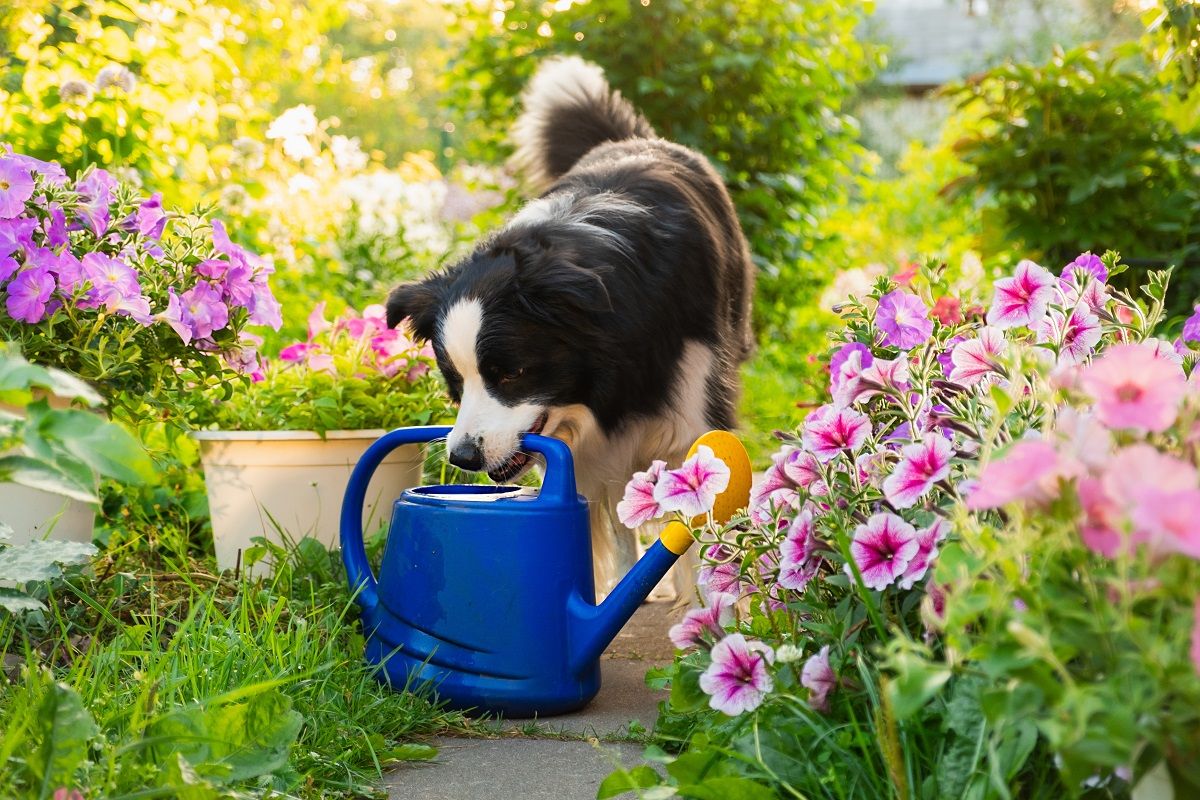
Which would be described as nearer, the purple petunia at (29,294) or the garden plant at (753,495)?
the garden plant at (753,495)

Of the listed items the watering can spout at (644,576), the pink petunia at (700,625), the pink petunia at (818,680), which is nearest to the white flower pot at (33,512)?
the watering can spout at (644,576)

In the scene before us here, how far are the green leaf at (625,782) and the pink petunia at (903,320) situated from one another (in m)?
0.88

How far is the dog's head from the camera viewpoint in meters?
2.56

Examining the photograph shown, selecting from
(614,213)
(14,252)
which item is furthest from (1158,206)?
(14,252)

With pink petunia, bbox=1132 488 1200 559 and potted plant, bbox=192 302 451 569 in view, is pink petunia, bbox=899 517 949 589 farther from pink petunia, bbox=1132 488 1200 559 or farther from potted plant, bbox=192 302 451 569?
potted plant, bbox=192 302 451 569

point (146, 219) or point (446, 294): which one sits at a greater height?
point (146, 219)

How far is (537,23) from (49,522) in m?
3.66

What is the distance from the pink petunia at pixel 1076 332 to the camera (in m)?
1.73

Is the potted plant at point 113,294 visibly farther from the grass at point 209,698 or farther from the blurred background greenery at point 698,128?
the blurred background greenery at point 698,128

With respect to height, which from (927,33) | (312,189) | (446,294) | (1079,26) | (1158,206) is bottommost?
(927,33)

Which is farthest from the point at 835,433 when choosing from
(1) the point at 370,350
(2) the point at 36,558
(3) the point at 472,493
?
(1) the point at 370,350

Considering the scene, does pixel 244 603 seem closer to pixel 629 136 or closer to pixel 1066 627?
pixel 1066 627

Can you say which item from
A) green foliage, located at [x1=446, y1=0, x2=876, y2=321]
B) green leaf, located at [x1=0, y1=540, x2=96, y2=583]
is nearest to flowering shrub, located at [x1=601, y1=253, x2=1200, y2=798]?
green leaf, located at [x1=0, y1=540, x2=96, y2=583]

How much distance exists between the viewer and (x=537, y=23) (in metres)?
5.29
